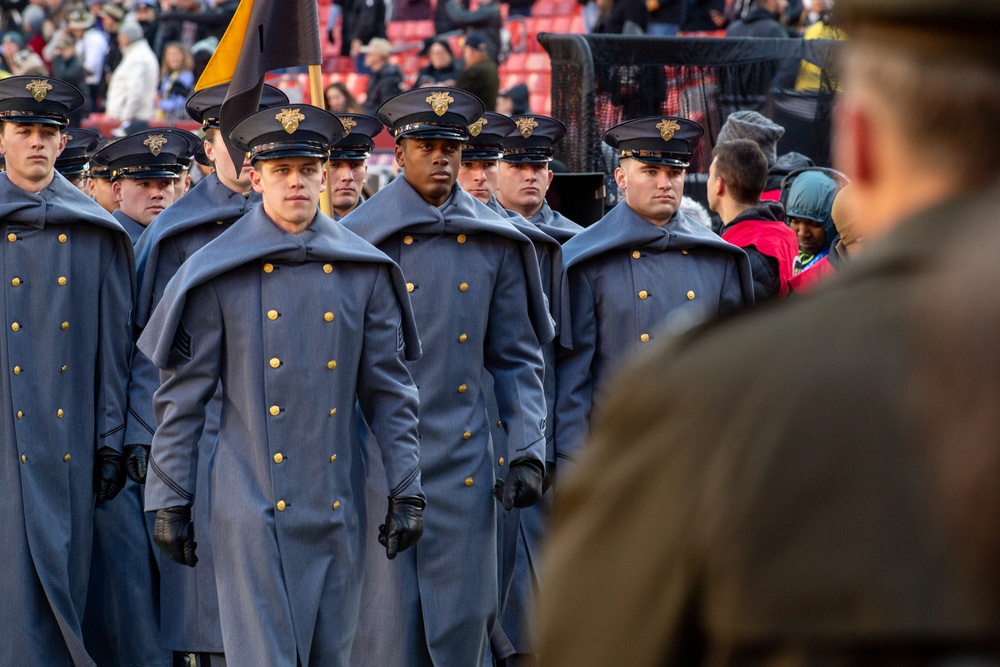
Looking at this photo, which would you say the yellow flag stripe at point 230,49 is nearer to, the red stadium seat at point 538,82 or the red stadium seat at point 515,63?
Result: the red stadium seat at point 538,82

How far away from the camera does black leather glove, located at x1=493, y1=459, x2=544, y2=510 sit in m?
5.69

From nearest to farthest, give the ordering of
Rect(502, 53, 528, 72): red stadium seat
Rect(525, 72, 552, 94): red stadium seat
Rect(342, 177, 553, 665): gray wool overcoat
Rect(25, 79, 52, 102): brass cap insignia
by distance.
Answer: Rect(342, 177, 553, 665): gray wool overcoat
Rect(25, 79, 52, 102): brass cap insignia
Rect(525, 72, 552, 94): red stadium seat
Rect(502, 53, 528, 72): red stadium seat

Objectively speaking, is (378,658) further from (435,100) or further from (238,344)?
(435,100)

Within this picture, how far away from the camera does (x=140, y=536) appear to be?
653 centimetres

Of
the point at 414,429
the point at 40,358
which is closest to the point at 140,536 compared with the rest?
the point at 40,358

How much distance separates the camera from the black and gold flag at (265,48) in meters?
6.51

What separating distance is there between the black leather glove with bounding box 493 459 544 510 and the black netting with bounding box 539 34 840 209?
18.2 ft

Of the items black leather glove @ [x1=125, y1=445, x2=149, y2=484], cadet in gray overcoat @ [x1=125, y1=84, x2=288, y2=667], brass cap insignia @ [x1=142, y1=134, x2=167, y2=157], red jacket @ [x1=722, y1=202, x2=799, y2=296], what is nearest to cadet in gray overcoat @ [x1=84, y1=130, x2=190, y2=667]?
cadet in gray overcoat @ [x1=125, y1=84, x2=288, y2=667]

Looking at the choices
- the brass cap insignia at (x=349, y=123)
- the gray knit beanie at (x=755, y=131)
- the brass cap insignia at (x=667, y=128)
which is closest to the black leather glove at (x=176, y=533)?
the brass cap insignia at (x=667, y=128)

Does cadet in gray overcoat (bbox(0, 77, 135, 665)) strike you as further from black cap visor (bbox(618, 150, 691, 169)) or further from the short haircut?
the short haircut

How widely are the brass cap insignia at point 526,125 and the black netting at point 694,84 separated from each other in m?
2.89

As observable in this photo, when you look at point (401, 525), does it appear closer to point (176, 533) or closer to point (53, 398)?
point (176, 533)

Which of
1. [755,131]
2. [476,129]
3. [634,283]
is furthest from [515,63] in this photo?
[634,283]

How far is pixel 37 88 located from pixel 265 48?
0.94 m
